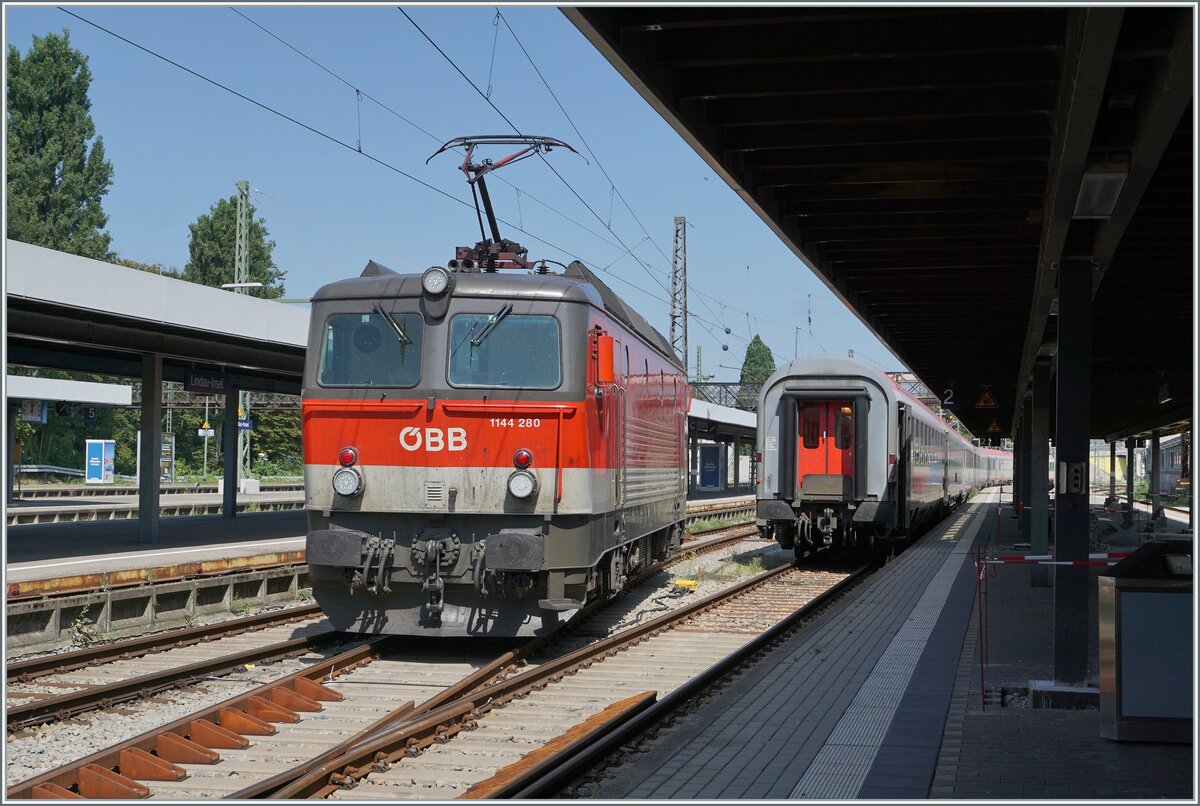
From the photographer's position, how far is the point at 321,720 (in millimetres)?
8258

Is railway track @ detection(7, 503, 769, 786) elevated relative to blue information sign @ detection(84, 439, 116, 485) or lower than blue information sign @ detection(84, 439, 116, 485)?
lower

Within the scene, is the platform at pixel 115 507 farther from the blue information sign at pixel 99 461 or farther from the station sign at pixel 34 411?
the blue information sign at pixel 99 461

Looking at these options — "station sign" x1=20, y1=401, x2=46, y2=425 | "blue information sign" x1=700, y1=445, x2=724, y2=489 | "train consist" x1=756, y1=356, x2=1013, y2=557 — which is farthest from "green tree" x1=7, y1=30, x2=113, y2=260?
"train consist" x1=756, y1=356, x2=1013, y2=557

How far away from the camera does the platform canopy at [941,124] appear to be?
19.6ft

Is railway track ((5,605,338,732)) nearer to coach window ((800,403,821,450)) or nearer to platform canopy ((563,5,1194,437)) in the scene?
platform canopy ((563,5,1194,437))

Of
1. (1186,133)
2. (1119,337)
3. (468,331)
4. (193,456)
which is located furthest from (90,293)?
(193,456)

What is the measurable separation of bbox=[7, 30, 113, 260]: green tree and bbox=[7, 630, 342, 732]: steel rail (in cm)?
5388

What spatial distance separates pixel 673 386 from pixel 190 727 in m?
10.0

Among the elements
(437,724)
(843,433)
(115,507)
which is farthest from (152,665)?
(115,507)

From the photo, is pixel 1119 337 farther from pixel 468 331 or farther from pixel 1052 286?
pixel 468 331

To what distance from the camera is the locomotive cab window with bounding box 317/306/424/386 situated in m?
10.4

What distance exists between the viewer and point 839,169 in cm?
899

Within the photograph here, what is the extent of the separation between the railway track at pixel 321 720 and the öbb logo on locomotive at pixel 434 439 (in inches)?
72.1

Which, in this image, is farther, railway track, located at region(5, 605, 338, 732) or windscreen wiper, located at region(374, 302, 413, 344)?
windscreen wiper, located at region(374, 302, 413, 344)
